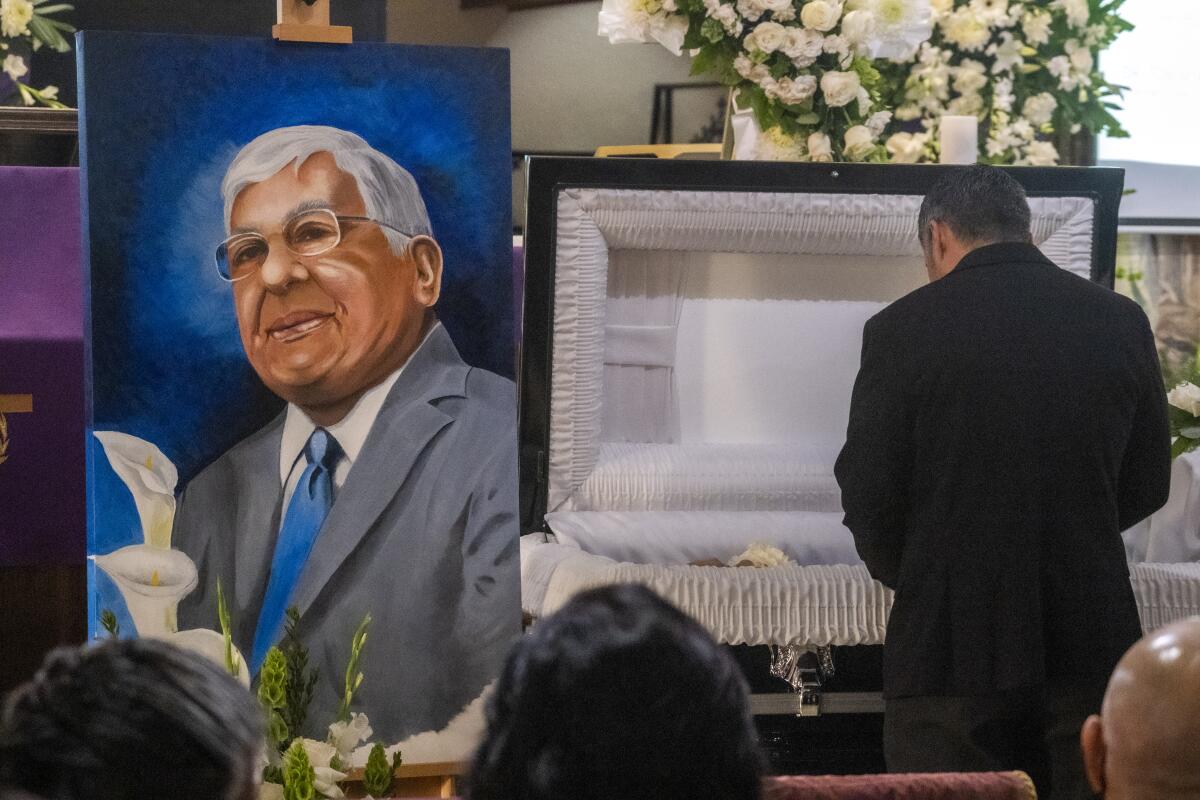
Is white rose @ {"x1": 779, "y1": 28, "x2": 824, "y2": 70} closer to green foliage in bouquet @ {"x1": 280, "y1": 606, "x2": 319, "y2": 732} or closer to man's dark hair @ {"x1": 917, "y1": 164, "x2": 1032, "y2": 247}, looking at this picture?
man's dark hair @ {"x1": 917, "y1": 164, "x2": 1032, "y2": 247}

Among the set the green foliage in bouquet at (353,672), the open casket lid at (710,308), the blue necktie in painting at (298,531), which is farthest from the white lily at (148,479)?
the open casket lid at (710,308)

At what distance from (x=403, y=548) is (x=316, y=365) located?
0.33 m

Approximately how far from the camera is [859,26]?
2877 mm

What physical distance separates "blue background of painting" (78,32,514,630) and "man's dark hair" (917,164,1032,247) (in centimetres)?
74

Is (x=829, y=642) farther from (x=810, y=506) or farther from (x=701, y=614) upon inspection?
(x=810, y=506)

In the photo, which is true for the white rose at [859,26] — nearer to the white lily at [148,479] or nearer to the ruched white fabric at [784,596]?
the ruched white fabric at [784,596]

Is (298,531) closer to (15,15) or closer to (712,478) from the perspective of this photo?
(712,478)

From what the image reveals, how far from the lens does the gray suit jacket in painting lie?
87.0 inches

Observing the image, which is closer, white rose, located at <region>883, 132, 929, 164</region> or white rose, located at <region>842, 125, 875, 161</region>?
white rose, located at <region>842, 125, 875, 161</region>

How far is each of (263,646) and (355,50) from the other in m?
0.98

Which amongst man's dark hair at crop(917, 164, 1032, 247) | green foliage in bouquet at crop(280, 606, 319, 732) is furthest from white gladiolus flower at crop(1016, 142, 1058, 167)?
green foliage in bouquet at crop(280, 606, 319, 732)

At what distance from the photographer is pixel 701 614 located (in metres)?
2.54

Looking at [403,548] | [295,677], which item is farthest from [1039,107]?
[295,677]

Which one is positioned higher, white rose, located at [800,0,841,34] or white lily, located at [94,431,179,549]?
white rose, located at [800,0,841,34]
